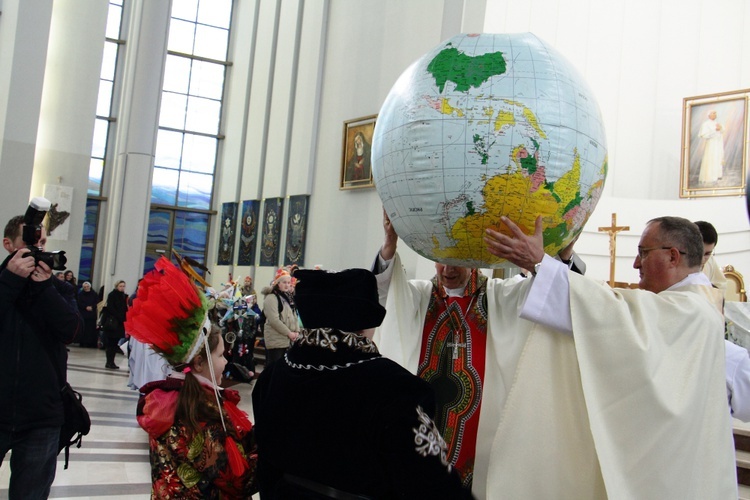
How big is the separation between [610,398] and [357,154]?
11809mm

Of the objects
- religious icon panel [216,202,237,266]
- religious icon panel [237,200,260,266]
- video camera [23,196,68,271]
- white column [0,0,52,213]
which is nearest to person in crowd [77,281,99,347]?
religious icon panel [237,200,260,266]

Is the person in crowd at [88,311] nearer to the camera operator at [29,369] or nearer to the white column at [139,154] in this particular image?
the white column at [139,154]

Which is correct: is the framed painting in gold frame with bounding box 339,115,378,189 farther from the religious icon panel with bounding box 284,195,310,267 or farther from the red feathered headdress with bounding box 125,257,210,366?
the red feathered headdress with bounding box 125,257,210,366

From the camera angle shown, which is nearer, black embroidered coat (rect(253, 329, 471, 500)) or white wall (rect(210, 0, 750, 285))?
black embroidered coat (rect(253, 329, 471, 500))

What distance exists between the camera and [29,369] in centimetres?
293

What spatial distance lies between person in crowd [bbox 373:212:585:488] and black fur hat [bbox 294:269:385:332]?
640mm

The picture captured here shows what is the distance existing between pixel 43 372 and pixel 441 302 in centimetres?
166

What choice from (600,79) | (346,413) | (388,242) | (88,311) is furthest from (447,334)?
(88,311)

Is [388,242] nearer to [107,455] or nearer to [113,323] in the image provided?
[107,455]

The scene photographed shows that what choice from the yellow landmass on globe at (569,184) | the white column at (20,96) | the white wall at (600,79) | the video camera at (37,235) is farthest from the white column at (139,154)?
the yellow landmass on globe at (569,184)

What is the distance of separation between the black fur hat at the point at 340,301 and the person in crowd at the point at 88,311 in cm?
1380

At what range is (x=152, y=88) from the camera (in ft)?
52.4

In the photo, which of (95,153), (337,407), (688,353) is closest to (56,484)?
(337,407)

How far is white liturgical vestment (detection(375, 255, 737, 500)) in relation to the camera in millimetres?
2166
